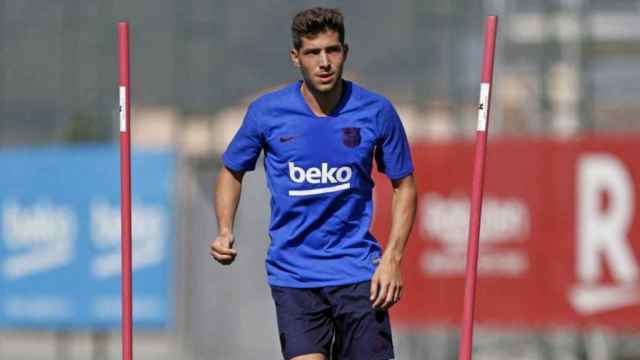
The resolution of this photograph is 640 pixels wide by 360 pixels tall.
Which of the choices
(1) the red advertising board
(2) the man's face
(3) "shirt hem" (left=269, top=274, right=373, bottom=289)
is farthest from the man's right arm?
(1) the red advertising board

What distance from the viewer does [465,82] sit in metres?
11.5

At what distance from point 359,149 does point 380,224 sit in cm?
534

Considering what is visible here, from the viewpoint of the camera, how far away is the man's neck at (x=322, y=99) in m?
5.91

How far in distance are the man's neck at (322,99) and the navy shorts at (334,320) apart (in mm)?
611

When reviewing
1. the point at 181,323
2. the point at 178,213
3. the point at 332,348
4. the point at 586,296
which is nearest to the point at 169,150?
the point at 178,213

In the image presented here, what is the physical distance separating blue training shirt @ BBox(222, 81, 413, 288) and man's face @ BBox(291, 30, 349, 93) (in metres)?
0.15

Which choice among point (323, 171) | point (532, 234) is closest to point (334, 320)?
point (323, 171)

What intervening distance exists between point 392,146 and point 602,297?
18.1 feet

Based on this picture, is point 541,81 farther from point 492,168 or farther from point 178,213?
point 178,213

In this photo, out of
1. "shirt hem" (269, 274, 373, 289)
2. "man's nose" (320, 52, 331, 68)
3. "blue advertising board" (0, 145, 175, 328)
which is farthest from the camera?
"blue advertising board" (0, 145, 175, 328)

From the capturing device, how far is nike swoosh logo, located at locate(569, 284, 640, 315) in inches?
441

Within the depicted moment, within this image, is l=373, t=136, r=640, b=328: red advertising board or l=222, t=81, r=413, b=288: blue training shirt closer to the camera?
l=222, t=81, r=413, b=288: blue training shirt

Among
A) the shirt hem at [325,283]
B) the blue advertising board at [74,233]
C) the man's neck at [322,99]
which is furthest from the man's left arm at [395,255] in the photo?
the blue advertising board at [74,233]

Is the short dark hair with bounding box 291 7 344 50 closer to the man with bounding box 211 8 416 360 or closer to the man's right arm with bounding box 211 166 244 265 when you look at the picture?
the man with bounding box 211 8 416 360
